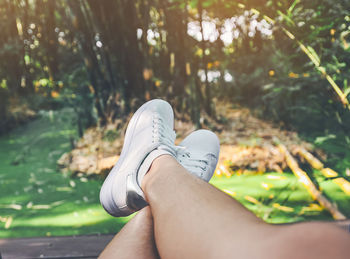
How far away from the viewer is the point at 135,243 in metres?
0.87

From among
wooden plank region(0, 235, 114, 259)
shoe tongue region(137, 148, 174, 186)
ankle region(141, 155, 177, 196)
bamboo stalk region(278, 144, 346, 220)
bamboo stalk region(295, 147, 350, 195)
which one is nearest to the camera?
ankle region(141, 155, 177, 196)

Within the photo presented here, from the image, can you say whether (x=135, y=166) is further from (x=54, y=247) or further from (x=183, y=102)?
(x=183, y=102)

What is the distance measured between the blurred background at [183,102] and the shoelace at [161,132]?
1.83 ft

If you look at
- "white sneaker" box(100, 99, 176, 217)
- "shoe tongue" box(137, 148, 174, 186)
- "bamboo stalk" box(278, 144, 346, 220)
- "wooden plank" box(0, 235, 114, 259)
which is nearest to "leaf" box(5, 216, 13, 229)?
"wooden plank" box(0, 235, 114, 259)

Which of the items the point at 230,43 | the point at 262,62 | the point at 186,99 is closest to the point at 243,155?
the point at 186,99

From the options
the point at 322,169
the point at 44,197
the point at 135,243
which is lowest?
the point at 44,197

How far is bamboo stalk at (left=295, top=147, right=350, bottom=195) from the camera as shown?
172 centimetres

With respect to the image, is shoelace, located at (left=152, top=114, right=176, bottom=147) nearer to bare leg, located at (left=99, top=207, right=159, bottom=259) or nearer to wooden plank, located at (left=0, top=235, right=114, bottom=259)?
bare leg, located at (left=99, top=207, right=159, bottom=259)

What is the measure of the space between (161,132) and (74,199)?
0.93m

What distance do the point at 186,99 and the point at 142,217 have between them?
7.20 ft

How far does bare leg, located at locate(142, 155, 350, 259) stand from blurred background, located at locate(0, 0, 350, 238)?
0.64 m

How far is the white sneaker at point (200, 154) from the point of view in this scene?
1.24 meters

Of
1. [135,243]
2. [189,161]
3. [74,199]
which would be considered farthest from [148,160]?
[74,199]

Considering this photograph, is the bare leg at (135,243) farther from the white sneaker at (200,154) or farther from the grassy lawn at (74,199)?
the grassy lawn at (74,199)
